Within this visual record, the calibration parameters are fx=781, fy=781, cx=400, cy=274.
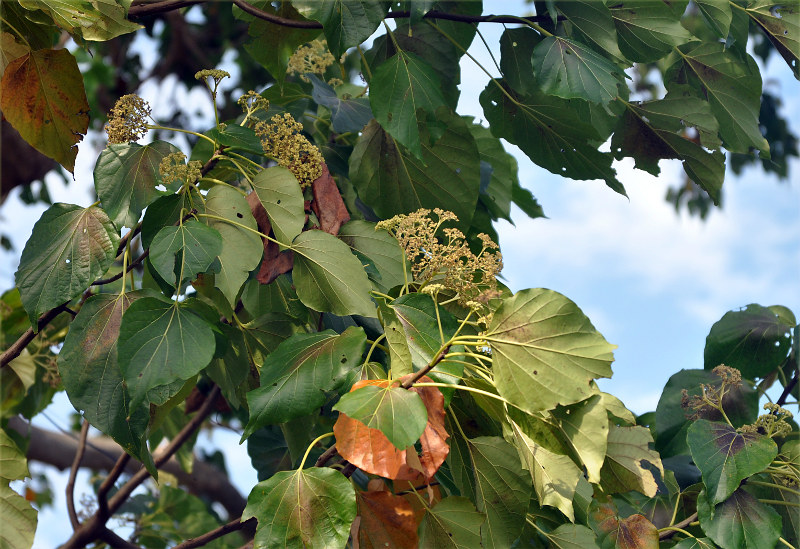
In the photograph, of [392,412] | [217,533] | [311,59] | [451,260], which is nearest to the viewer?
[392,412]

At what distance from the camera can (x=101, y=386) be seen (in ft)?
3.51

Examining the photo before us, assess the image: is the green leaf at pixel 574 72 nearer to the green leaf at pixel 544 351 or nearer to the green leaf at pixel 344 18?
the green leaf at pixel 344 18

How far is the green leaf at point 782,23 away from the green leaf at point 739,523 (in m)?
0.92

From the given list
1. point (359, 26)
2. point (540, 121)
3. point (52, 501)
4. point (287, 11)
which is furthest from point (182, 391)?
point (52, 501)

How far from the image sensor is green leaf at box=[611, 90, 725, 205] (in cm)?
154

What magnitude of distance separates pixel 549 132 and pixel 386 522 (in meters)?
0.87

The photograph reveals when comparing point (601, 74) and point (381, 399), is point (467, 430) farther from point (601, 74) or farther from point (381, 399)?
point (601, 74)

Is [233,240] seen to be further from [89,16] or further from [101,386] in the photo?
[89,16]

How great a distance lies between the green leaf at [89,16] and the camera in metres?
1.19

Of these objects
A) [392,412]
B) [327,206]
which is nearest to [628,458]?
[392,412]

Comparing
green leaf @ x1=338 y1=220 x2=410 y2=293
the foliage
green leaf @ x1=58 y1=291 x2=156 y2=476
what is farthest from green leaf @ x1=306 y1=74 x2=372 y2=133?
green leaf @ x1=58 y1=291 x2=156 y2=476

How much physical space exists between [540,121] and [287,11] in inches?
21.1

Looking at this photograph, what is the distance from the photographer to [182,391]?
1.18 meters

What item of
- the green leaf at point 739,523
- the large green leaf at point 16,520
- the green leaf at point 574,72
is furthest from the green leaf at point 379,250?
the large green leaf at point 16,520
